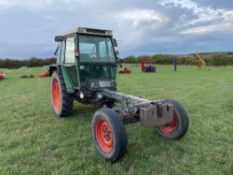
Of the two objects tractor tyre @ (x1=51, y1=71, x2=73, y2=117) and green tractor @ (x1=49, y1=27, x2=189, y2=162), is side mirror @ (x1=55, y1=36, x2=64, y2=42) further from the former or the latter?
tractor tyre @ (x1=51, y1=71, x2=73, y2=117)

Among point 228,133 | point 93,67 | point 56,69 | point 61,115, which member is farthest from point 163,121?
point 56,69

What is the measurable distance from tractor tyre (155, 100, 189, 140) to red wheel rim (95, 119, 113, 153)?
1102 mm

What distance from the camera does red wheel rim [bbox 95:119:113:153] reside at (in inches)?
164

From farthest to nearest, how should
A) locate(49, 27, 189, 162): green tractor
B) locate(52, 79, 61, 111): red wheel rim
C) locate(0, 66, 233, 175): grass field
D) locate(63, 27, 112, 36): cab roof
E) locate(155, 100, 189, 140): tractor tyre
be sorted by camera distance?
locate(52, 79, 61, 111): red wheel rim < locate(63, 27, 112, 36): cab roof < locate(155, 100, 189, 140): tractor tyre < locate(49, 27, 189, 162): green tractor < locate(0, 66, 233, 175): grass field

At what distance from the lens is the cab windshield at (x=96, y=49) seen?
19.7ft

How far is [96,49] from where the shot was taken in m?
6.23

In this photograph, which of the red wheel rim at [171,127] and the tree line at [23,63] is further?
the tree line at [23,63]

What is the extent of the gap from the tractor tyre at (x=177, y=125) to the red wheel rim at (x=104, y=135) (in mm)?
1102

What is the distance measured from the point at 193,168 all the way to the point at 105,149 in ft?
4.34

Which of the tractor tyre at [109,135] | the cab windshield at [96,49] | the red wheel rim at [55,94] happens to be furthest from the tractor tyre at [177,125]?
the red wheel rim at [55,94]

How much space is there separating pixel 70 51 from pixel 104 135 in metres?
2.64

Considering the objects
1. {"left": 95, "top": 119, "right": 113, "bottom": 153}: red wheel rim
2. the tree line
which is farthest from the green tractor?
the tree line

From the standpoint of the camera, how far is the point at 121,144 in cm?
377

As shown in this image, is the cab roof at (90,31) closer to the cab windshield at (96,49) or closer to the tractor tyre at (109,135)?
the cab windshield at (96,49)
